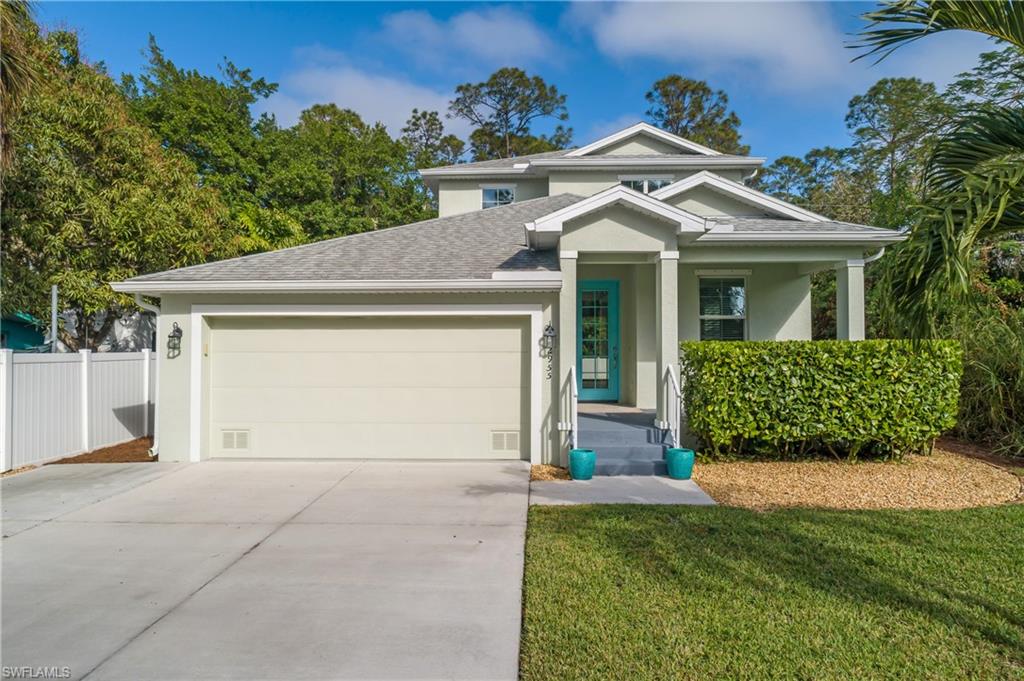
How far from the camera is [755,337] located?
10.7 metres

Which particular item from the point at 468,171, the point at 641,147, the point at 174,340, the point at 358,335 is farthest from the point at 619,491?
the point at 468,171

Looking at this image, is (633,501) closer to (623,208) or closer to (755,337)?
(623,208)

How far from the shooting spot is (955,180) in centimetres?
364

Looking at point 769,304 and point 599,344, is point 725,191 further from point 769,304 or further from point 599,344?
point 599,344

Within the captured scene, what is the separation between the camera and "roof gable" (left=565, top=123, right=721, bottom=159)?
13.3 m

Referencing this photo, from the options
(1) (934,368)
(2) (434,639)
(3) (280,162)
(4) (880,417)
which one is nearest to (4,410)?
(2) (434,639)

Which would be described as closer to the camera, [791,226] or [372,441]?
[372,441]

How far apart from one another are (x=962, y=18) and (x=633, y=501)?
4836 mm

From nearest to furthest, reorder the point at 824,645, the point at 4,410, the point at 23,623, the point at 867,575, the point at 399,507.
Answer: the point at 824,645
the point at 23,623
the point at 867,575
the point at 399,507
the point at 4,410

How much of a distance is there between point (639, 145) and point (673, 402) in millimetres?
8076

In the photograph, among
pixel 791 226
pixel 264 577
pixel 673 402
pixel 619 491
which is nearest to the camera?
pixel 264 577

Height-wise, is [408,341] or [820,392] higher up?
[408,341]

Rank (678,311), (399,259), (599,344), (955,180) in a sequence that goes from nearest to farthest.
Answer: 1. (955,180)
2. (399,259)
3. (678,311)
4. (599,344)

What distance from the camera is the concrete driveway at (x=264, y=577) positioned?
317 centimetres
